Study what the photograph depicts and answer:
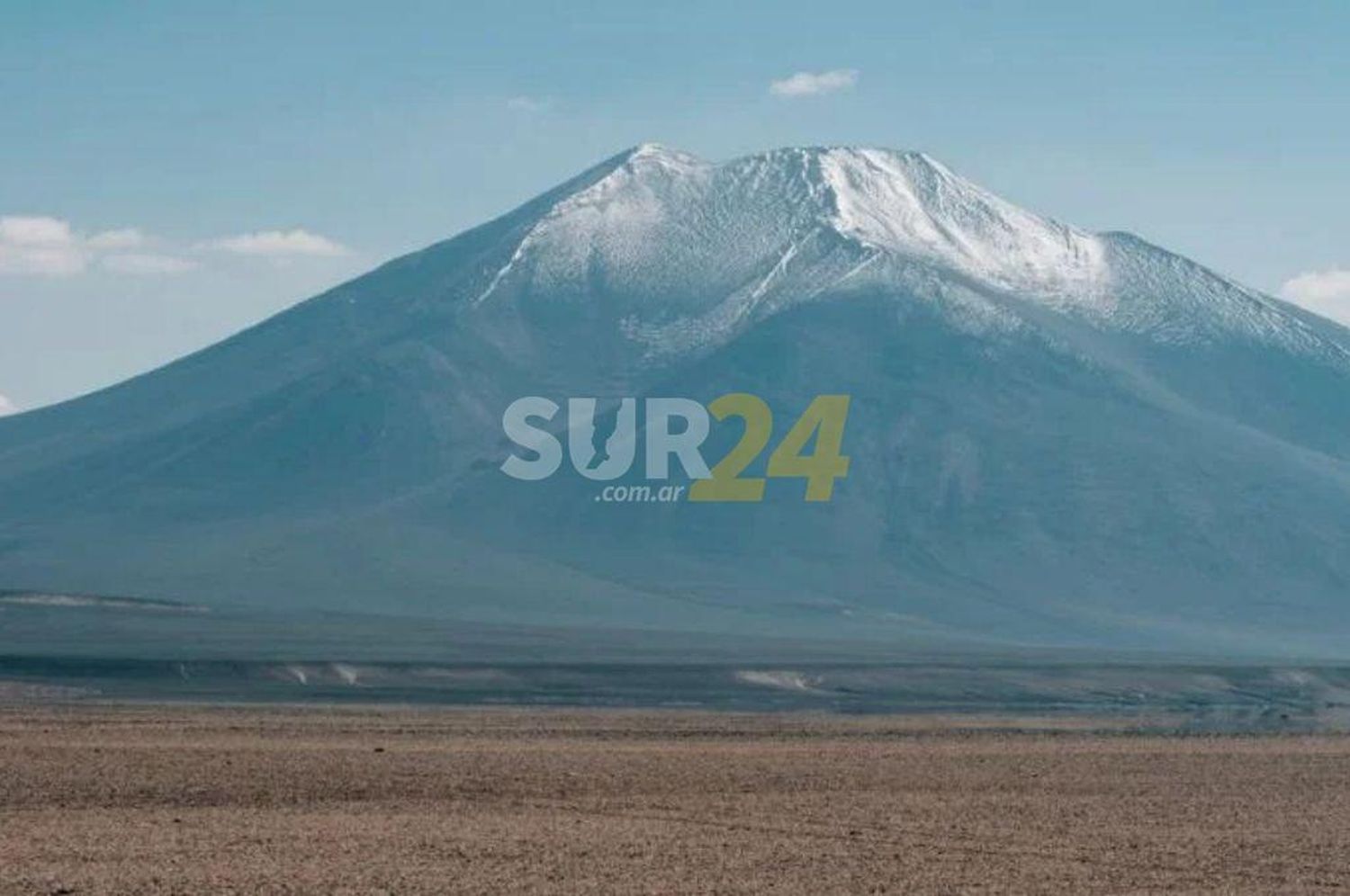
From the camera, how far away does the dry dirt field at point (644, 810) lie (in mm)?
24969

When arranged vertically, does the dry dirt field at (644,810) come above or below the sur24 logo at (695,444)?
below

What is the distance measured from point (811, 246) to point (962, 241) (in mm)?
12391

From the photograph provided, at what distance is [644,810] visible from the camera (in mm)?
31547

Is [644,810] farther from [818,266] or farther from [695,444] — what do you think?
[818,266]

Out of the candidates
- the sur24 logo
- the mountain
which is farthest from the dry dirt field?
the sur24 logo

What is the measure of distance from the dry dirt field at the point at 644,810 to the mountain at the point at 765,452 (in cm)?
6351

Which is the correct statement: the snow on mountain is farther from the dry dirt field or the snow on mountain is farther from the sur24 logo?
the dry dirt field

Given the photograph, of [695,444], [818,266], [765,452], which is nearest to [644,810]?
[765,452]

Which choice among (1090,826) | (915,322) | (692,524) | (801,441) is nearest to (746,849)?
(1090,826)

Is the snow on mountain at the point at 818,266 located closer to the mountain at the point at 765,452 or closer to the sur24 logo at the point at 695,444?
the mountain at the point at 765,452

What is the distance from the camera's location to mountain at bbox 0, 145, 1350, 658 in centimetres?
13025

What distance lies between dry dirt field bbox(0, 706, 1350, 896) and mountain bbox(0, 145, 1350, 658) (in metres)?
63.5

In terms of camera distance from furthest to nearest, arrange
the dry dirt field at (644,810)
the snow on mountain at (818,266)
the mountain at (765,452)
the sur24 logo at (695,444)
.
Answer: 1. the snow on mountain at (818,266)
2. the sur24 logo at (695,444)
3. the mountain at (765,452)
4. the dry dirt field at (644,810)

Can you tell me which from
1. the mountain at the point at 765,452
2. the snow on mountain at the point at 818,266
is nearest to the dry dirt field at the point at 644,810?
the mountain at the point at 765,452
